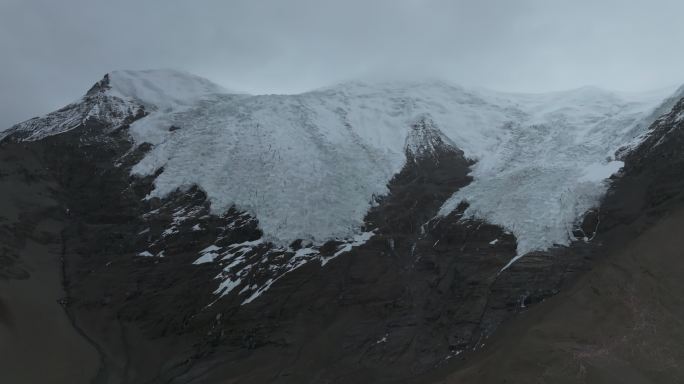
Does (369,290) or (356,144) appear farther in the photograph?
(356,144)

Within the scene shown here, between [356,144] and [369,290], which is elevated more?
[356,144]

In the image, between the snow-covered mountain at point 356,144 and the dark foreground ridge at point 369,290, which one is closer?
the dark foreground ridge at point 369,290

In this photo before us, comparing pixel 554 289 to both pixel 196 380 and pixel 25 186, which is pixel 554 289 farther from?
pixel 25 186

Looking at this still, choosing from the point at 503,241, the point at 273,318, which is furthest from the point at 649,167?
the point at 273,318

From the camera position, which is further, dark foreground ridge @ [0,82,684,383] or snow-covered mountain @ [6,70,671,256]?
snow-covered mountain @ [6,70,671,256]
